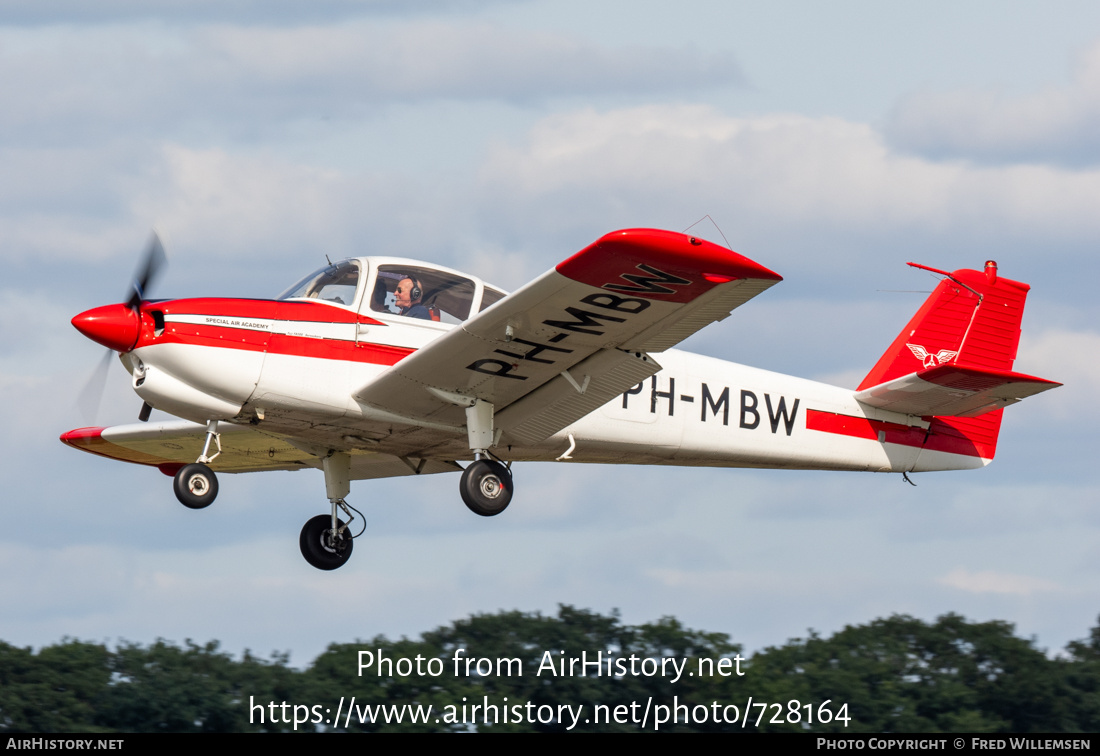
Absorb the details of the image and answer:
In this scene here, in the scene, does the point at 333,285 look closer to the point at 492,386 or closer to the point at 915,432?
the point at 492,386

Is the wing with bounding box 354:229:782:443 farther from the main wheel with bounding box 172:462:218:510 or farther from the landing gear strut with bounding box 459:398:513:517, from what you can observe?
the main wheel with bounding box 172:462:218:510

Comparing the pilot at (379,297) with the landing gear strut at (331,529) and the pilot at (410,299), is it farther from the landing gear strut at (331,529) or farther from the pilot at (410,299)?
the landing gear strut at (331,529)

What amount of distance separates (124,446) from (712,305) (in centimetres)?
709

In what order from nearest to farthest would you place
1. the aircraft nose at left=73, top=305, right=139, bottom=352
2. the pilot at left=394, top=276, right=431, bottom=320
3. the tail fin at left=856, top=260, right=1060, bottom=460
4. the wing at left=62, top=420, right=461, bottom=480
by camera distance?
the aircraft nose at left=73, top=305, right=139, bottom=352, the pilot at left=394, top=276, right=431, bottom=320, the wing at left=62, top=420, right=461, bottom=480, the tail fin at left=856, top=260, right=1060, bottom=460

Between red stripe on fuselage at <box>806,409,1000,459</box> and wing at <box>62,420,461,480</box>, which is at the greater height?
red stripe on fuselage at <box>806,409,1000,459</box>

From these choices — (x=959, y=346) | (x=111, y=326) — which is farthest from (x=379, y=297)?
(x=959, y=346)

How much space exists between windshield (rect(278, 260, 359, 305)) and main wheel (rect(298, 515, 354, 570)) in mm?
2485

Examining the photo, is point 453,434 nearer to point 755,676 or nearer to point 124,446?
point 124,446

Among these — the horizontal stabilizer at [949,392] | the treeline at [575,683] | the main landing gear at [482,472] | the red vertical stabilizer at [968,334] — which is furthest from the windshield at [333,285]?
the treeline at [575,683]

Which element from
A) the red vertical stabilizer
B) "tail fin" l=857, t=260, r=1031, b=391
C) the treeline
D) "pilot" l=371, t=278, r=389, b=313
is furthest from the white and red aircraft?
the treeline

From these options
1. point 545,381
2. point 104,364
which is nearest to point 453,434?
point 545,381

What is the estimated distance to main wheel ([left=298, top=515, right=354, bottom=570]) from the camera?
13047mm

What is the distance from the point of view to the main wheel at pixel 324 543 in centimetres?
1305

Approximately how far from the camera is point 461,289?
11750 mm
